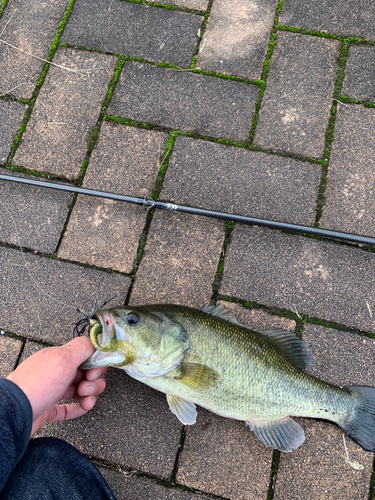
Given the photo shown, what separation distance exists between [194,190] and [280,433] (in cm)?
210

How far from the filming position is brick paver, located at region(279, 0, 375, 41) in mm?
3822

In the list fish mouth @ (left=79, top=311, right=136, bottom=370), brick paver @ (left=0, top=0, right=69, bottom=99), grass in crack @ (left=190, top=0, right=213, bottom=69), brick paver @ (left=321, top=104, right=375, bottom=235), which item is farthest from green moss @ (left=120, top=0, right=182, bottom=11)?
fish mouth @ (left=79, top=311, right=136, bottom=370)

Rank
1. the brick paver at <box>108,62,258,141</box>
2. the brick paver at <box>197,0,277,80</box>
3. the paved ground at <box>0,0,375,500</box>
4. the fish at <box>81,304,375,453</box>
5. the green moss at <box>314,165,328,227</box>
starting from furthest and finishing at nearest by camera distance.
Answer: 1. the brick paver at <box>197,0,277,80</box>
2. the brick paver at <box>108,62,258,141</box>
3. the green moss at <box>314,165,328,227</box>
4. the paved ground at <box>0,0,375,500</box>
5. the fish at <box>81,304,375,453</box>

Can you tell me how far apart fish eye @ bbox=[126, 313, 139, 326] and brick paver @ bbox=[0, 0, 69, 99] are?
259 cm

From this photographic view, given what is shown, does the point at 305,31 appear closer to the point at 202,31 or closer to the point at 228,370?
the point at 202,31

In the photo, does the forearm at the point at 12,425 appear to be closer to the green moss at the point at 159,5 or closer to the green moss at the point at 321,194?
the green moss at the point at 321,194

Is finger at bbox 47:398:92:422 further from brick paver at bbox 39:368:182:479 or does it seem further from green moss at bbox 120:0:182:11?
green moss at bbox 120:0:182:11

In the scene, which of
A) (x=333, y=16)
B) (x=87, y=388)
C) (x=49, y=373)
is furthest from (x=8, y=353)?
(x=333, y=16)

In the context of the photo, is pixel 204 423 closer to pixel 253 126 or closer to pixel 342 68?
pixel 253 126

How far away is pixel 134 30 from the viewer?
157 inches

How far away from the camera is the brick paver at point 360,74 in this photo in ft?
12.1

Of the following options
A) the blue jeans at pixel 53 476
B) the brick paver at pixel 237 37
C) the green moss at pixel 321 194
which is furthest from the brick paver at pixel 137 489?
the brick paver at pixel 237 37

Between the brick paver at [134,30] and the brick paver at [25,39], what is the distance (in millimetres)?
202

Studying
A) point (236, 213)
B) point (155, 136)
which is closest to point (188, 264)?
point (236, 213)
